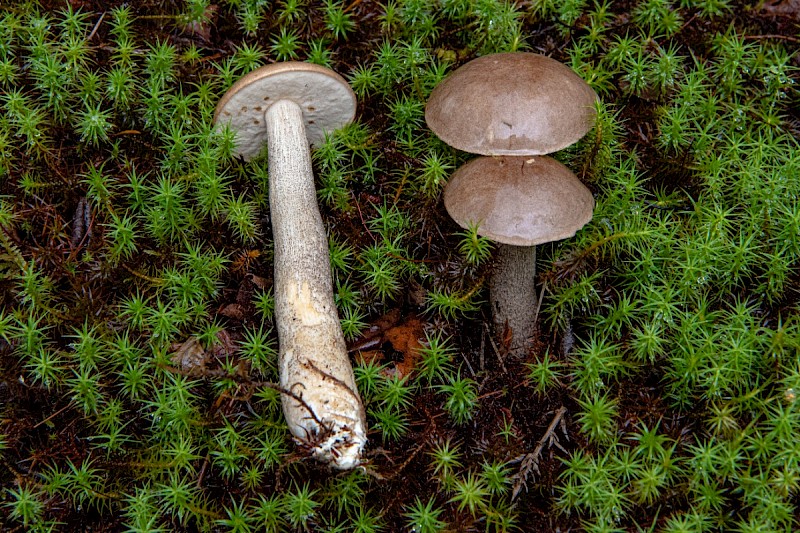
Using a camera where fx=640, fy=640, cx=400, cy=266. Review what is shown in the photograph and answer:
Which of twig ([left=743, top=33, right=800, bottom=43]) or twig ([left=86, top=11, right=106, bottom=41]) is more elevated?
twig ([left=86, top=11, right=106, bottom=41])

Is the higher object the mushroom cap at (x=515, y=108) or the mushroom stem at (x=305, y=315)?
the mushroom cap at (x=515, y=108)

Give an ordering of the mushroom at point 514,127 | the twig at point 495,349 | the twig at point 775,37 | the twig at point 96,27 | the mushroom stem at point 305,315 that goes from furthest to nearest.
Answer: the twig at point 775,37 → the twig at point 96,27 → the twig at point 495,349 → the mushroom at point 514,127 → the mushroom stem at point 305,315

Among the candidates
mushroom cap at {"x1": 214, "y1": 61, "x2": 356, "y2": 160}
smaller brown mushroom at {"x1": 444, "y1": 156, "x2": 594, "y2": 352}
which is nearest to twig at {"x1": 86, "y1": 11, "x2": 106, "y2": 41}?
mushroom cap at {"x1": 214, "y1": 61, "x2": 356, "y2": 160}

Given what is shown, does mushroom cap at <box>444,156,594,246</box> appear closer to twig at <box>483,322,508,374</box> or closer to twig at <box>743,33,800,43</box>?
twig at <box>483,322,508,374</box>

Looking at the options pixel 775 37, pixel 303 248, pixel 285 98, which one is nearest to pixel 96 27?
pixel 285 98

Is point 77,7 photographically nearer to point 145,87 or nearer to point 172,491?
point 145,87

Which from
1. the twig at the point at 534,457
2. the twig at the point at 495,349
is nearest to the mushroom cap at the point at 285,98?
the twig at the point at 495,349

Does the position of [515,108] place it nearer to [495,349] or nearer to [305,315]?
[495,349]

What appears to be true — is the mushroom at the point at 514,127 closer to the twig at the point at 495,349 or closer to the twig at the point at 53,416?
the twig at the point at 495,349

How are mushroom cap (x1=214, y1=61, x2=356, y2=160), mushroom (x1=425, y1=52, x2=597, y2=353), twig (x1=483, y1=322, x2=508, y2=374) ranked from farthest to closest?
mushroom cap (x1=214, y1=61, x2=356, y2=160)
twig (x1=483, y1=322, x2=508, y2=374)
mushroom (x1=425, y1=52, x2=597, y2=353)
